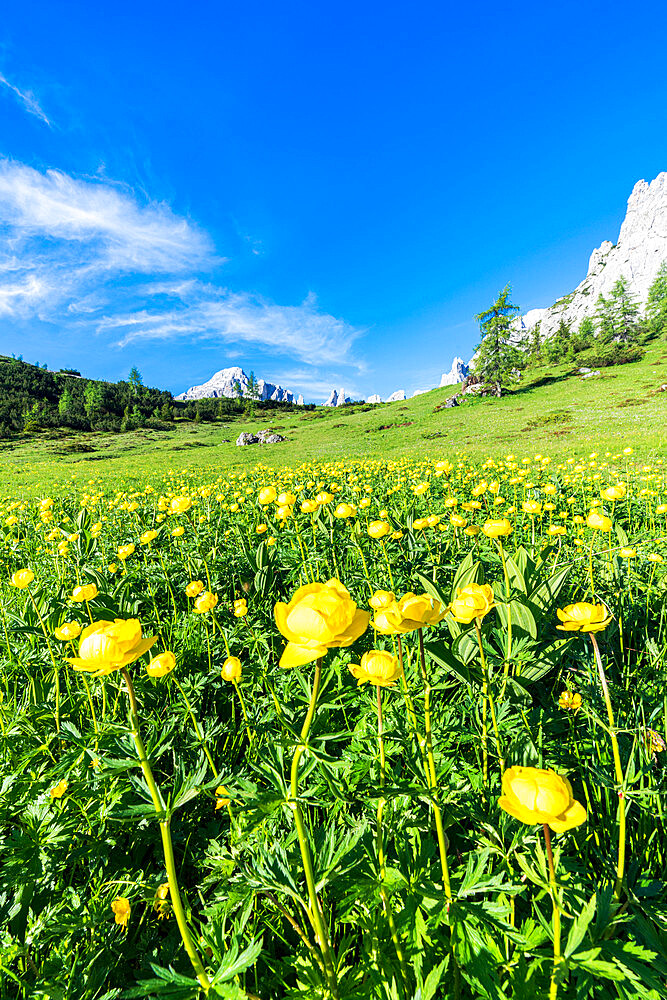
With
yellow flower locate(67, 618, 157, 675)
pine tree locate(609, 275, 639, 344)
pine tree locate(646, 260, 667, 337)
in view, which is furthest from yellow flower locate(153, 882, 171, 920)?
pine tree locate(646, 260, 667, 337)

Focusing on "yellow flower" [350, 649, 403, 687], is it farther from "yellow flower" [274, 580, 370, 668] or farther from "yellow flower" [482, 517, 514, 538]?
"yellow flower" [482, 517, 514, 538]

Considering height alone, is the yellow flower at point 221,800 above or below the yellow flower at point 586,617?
below

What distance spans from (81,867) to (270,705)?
0.83 meters

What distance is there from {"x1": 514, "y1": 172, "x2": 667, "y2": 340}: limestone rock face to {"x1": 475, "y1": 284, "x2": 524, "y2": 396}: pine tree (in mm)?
66985

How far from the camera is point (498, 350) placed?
1417 inches

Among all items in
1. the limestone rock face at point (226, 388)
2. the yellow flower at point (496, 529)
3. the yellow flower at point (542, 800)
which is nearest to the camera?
the yellow flower at point (542, 800)

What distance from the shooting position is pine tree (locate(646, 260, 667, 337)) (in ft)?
148

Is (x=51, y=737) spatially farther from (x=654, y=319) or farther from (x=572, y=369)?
(x=654, y=319)

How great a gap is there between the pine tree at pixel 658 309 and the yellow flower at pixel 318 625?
5973 centimetres

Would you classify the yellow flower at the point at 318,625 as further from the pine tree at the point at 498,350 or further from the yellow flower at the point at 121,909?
the pine tree at the point at 498,350

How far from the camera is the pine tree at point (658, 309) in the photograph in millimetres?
44969

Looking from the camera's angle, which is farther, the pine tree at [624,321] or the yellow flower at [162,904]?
the pine tree at [624,321]

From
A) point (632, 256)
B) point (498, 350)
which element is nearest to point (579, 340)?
point (498, 350)

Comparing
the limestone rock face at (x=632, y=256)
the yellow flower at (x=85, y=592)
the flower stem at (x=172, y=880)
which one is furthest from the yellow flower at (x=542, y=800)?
the limestone rock face at (x=632, y=256)
